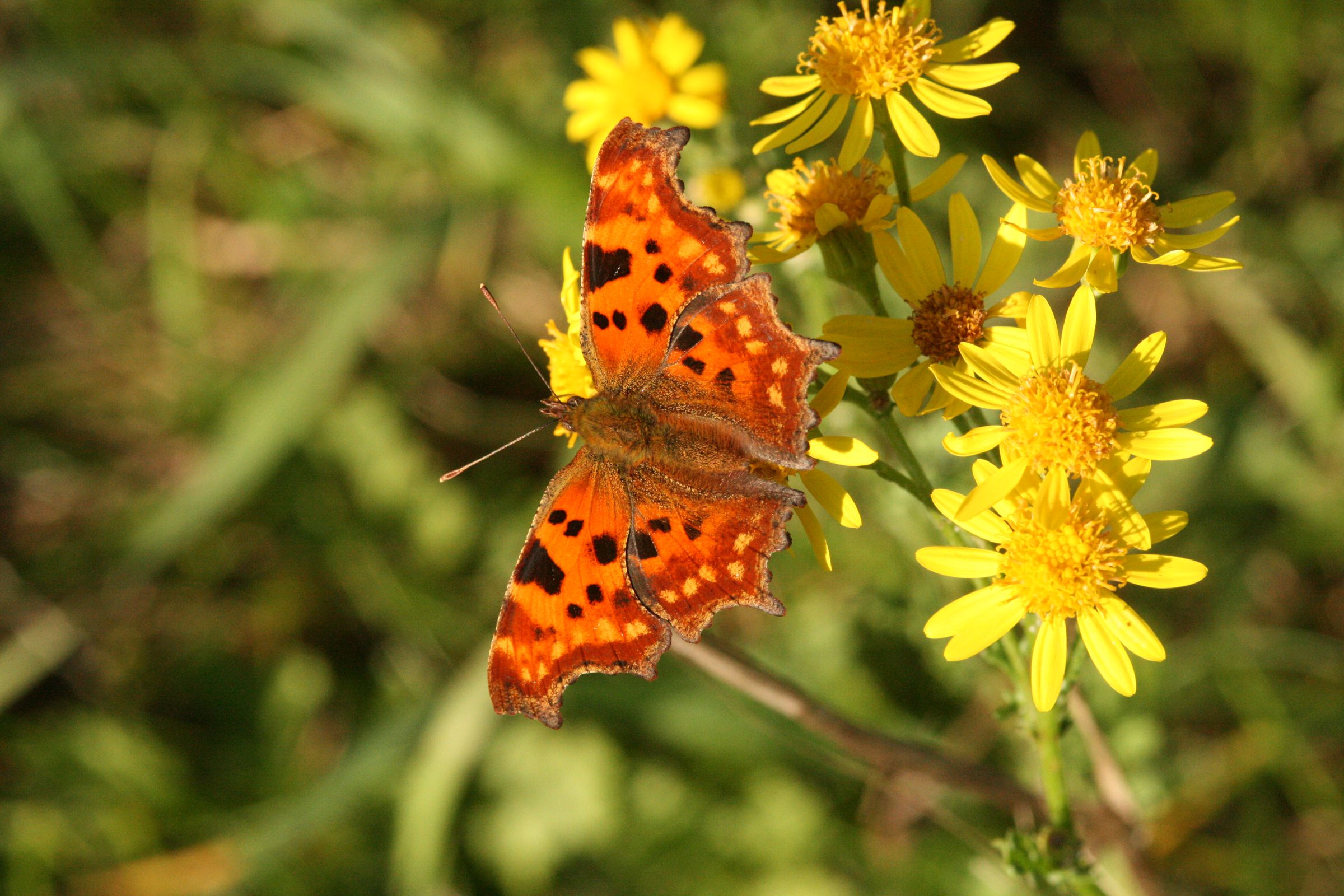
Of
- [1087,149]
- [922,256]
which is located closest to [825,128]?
[922,256]

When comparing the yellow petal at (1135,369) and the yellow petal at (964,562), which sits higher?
the yellow petal at (1135,369)

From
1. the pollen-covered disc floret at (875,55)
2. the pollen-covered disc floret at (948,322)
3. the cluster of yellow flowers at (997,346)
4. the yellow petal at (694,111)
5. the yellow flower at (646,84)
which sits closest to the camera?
the cluster of yellow flowers at (997,346)

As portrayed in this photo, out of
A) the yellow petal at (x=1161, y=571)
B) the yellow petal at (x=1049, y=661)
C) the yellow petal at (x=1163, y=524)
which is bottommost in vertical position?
the yellow petal at (x=1049, y=661)

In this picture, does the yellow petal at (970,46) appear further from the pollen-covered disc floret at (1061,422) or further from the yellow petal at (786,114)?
the pollen-covered disc floret at (1061,422)

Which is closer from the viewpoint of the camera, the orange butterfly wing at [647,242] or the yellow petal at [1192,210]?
the orange butterfly wing at [647,242]

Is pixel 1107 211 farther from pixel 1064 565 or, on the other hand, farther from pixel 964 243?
pixel 1064 565

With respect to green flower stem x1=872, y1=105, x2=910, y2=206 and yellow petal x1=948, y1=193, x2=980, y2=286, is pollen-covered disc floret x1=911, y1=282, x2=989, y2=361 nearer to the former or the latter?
yellow petal x1=948, y1=193, x2=980, y2=286

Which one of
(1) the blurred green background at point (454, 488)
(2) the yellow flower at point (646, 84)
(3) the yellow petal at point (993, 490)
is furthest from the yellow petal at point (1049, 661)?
(2) the yellow flower at point (646, 84)
